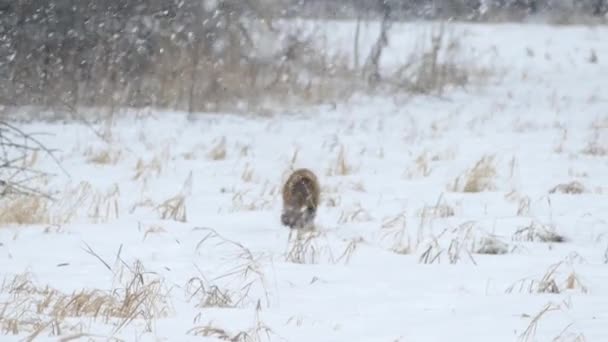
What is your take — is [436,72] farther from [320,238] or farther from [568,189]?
[320,238]

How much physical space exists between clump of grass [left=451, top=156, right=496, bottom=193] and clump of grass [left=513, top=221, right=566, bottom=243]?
1.98 metres

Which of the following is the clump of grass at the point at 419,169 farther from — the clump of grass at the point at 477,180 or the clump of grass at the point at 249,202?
the clump of grass at the point at 249,202

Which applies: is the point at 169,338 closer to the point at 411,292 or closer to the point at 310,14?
the point at 411,292

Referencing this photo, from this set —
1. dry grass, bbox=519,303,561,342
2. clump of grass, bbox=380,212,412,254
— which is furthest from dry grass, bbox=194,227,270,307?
dry grass, bbox=519,303,561,342

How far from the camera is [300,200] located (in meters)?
6.19

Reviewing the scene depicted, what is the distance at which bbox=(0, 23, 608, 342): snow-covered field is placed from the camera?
3.76m

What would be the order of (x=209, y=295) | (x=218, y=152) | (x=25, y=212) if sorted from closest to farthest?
(x=209, y=295)
(x=25, y=212)
(x=218, y=152)

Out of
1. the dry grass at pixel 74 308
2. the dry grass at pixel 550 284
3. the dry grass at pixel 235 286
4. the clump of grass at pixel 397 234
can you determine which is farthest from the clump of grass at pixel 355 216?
the dry grass at pixel 74 308

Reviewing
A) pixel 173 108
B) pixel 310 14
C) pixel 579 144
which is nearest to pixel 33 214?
pixel 579 144

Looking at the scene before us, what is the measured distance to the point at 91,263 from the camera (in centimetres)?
498

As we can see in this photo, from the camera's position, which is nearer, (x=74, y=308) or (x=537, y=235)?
(x=74, y=308)

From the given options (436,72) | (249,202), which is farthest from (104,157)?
(436,72)

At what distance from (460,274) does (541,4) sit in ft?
82.8

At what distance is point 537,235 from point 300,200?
145cm
